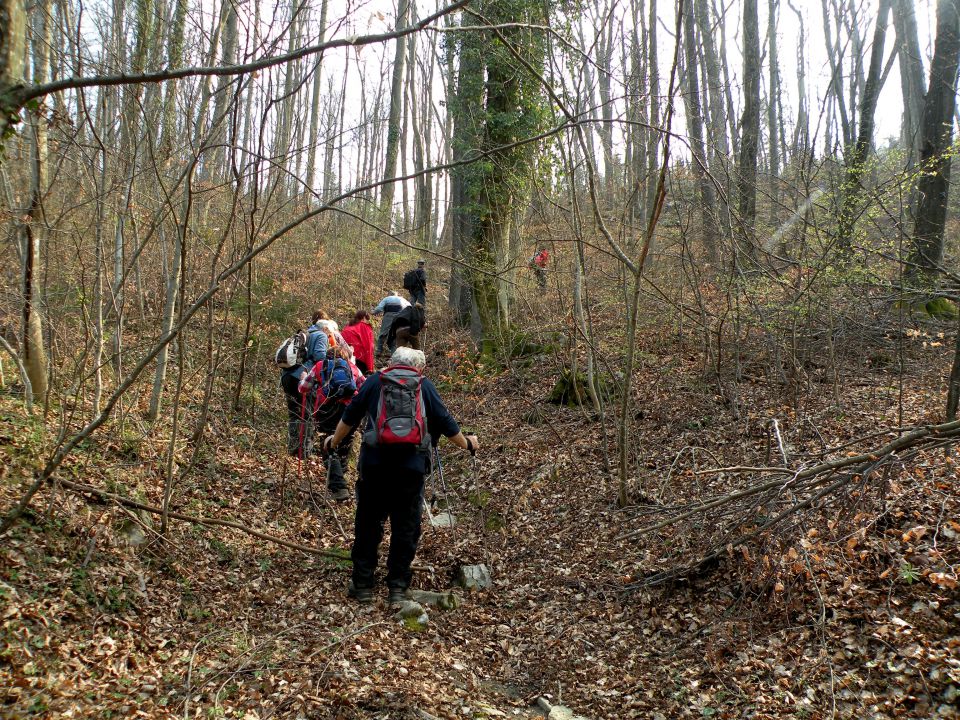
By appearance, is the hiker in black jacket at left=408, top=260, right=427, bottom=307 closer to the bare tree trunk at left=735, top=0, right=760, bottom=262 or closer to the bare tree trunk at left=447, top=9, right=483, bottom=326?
the bare tree trunk at left=447, top=9, right=483, bottom=326

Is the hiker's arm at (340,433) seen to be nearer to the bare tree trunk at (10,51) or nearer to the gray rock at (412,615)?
the gray rock at (412,615)

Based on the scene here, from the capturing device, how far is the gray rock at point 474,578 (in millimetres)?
5461

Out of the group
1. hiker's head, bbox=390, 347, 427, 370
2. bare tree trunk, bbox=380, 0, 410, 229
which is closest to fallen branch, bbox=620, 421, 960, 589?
hiker's head, bbox=390, 347, 427, 370

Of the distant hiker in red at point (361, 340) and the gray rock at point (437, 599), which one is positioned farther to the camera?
the distant hiker in red at point (361, 340)

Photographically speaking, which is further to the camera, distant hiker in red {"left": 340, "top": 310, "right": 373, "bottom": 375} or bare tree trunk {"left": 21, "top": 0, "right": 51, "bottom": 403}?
distant hiker in red {"left": 340, "top": 310, "right": 373, "bottom": 375}

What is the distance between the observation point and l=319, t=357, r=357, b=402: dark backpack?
702 cm

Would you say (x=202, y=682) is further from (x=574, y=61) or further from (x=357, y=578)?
(x=574, y=61)

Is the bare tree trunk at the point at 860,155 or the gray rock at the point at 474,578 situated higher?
the bare tree trunk at the point at 860,155

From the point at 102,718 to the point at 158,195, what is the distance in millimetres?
5951

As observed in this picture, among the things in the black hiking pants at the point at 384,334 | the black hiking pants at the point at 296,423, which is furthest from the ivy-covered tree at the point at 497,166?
the black hiking pants at the point at 296,423

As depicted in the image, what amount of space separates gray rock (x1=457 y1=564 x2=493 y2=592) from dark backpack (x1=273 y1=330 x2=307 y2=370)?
9.98 ft

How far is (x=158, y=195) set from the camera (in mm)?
7340

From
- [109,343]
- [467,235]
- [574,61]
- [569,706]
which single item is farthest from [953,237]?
[109,343]

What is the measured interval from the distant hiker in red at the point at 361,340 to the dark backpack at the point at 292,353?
1959mm
